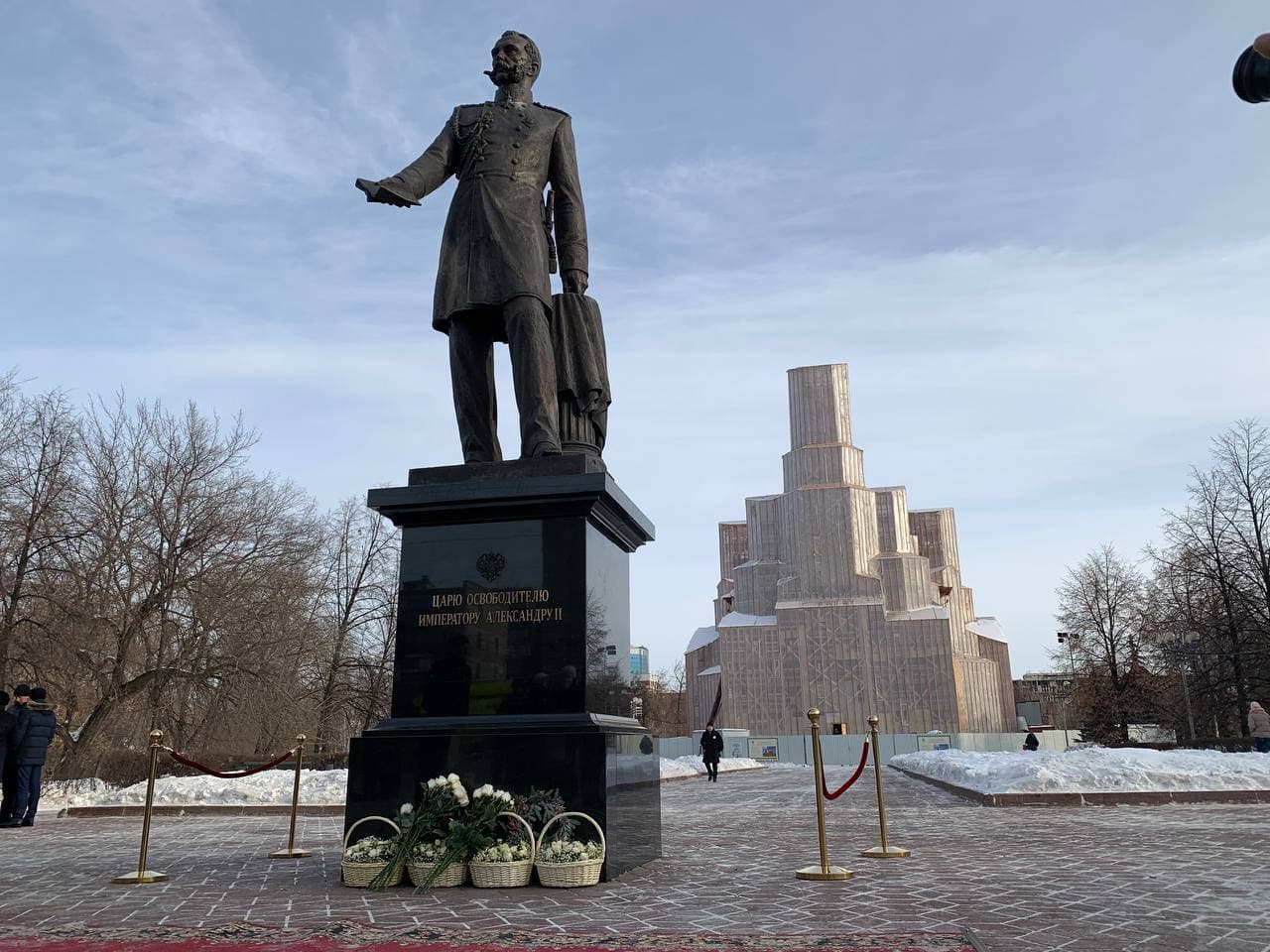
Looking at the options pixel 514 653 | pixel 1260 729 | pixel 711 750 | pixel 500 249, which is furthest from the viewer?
pixel 711 750

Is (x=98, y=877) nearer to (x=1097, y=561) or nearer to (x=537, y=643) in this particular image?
(x=537, y=643)

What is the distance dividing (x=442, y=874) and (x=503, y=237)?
4222 mm

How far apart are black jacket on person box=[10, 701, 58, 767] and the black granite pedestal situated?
7.26 meters

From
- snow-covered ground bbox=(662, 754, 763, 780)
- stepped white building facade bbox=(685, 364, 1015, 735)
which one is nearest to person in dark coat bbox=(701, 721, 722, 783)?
snow-covered ground bbox=(662, 754, 763, 780)

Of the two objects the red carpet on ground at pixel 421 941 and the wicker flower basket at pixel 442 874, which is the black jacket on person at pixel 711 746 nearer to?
the wicker flower basket at pixel 442 874

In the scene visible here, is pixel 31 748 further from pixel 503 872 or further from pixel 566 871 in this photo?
pixel 566 871

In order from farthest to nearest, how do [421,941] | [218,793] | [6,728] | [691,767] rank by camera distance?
[691,767] → [218,793] → [6,728] → [421,941]

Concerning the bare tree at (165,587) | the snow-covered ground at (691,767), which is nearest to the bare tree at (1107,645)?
the snow-covered ground at (691,767)

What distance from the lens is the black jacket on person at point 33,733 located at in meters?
11.4

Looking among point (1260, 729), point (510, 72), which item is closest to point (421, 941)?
point (510, 72)

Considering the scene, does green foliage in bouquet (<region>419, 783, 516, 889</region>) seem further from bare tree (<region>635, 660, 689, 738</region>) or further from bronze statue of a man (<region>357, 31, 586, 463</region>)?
bare tree (<region>635, 660, 689, 738</region>)

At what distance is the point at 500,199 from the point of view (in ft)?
24.2

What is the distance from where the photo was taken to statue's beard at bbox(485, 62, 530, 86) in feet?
25.4

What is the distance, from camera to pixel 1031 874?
19.4 ft
